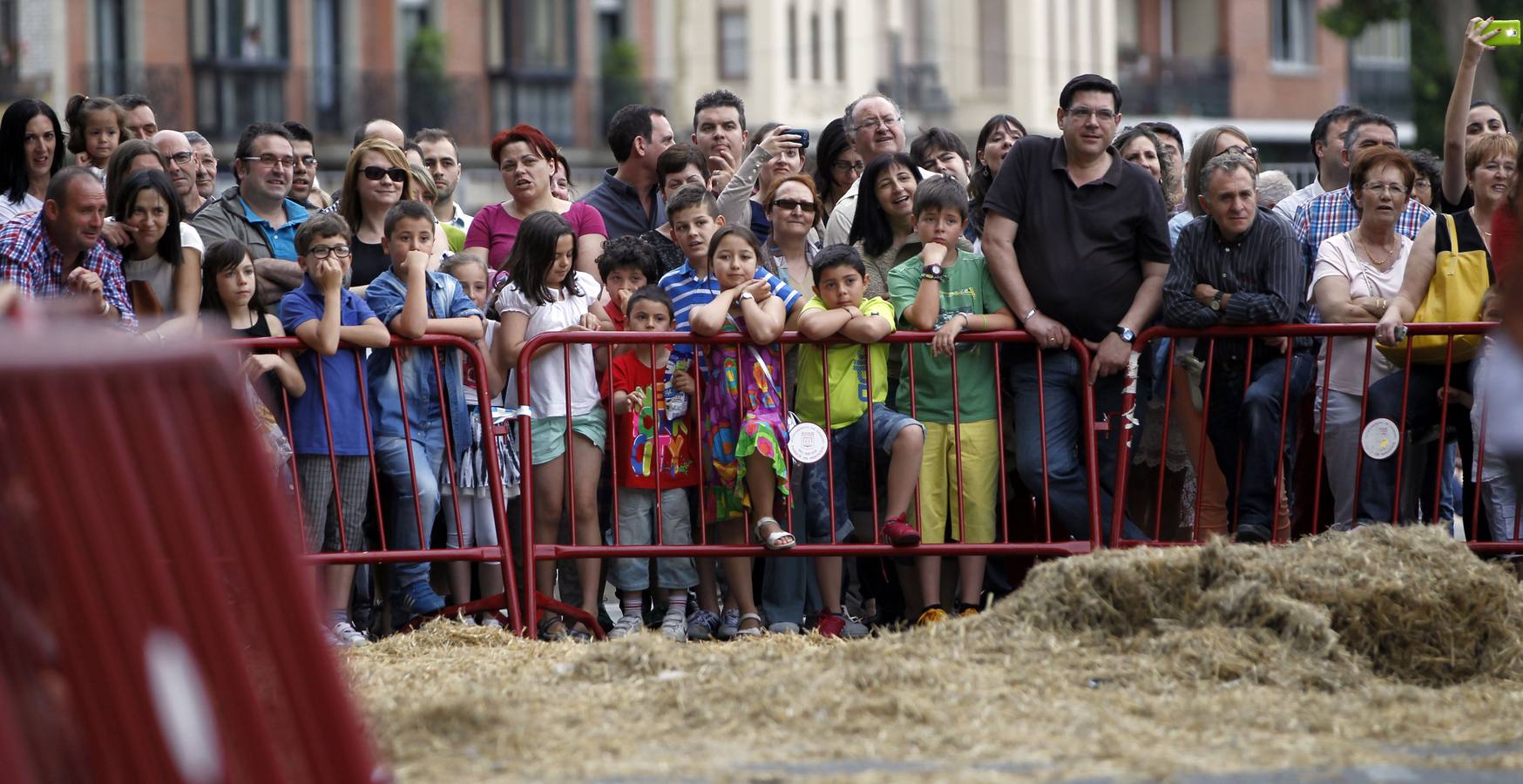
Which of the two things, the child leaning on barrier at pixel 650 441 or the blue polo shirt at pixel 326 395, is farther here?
the child leaning on barrier at pixel 650 441

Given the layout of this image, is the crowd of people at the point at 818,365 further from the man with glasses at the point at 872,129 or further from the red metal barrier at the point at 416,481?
the man with glasses at the point at 872,129

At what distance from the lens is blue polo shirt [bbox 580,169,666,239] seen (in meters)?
9.73

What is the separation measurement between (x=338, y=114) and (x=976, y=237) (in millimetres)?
26991

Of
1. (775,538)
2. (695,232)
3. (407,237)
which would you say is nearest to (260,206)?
(407,237)

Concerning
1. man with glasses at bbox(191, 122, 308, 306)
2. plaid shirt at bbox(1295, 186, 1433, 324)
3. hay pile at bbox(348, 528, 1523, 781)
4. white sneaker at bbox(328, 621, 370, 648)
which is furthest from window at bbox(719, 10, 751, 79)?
hay pile at bbox(348, 528, 1523, 781)

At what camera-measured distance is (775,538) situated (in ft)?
25.4

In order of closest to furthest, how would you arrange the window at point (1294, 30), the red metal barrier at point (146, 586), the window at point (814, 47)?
the red metal barrier at point (146, 586), the window at point (814, 47), the window at point (1294, 30)

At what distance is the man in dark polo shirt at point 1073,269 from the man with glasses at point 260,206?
327 cm

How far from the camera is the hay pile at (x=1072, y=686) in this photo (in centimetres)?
491

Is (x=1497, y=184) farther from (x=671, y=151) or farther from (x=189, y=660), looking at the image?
(x=189, y=660)

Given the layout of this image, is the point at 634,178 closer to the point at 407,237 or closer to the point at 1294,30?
the point at 407,237

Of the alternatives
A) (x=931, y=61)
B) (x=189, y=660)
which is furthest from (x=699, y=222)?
(x=931, y=61)

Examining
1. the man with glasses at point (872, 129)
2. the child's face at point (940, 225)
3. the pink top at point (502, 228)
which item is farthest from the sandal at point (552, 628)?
the man with glasses at point (872, 129)

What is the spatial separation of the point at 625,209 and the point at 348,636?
3.12 metres
